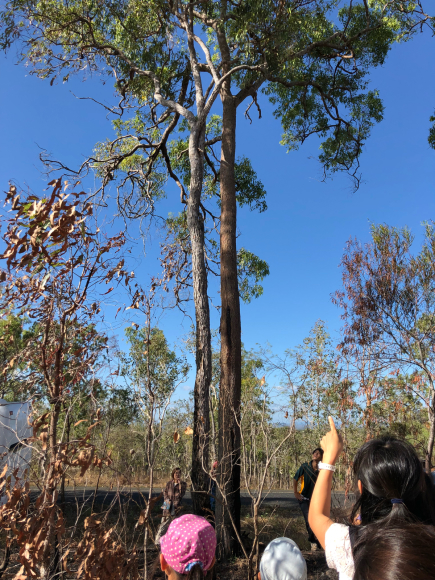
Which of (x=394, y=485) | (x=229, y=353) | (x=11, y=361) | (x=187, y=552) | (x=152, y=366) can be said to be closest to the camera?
(x=394, y=485)

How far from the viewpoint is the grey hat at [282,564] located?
1892 mm

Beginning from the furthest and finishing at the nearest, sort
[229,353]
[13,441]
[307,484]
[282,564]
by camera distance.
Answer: [13,441] → [229,353] → [307,484] → [282,564]

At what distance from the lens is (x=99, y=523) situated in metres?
2.39

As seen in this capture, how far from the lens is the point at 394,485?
1.29 metres

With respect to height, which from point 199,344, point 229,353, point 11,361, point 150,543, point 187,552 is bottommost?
point 150,543

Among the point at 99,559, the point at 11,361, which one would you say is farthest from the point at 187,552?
the point at 11,361

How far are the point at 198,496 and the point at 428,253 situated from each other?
7.98m

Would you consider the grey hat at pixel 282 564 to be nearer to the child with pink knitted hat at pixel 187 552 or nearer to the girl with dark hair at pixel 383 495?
the child with pink knitted hat at pixel 187 552

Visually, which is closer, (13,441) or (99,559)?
(99,559)

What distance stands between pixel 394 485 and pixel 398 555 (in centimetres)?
58

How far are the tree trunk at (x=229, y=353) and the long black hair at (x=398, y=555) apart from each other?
169 inches

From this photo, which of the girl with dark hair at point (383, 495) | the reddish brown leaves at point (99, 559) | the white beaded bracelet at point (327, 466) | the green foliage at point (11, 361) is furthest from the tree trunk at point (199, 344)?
the girl with dark hair at point (383, 495)

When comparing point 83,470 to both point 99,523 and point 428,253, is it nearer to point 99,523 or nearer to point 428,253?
point 99,523

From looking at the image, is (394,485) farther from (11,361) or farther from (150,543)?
(150,543)
